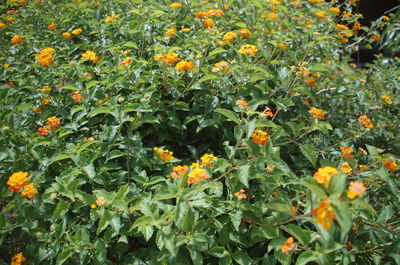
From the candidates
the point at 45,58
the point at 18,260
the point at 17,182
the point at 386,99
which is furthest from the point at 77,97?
the point at 386,99

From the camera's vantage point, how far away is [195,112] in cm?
182

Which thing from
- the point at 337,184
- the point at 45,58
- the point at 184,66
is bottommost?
the point at 45,58

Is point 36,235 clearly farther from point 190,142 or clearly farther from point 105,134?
point 190,142

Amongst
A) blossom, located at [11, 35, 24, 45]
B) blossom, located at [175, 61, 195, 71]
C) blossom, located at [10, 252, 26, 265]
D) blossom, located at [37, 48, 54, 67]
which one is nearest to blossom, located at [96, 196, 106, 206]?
blossom, located at [10, 252, 26, 265]

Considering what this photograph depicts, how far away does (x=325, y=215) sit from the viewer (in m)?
0.90

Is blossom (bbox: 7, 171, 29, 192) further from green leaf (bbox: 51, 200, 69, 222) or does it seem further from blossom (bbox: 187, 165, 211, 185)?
blossom (bbox: 187, 165, 211, 185)

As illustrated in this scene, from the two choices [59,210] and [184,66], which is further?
[184,66]

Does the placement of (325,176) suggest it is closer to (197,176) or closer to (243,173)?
(243,173)

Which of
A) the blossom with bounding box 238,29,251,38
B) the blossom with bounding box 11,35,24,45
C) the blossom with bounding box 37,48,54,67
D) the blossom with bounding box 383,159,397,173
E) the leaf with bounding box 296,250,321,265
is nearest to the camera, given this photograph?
the leaf with bounding box 296,250,321,265

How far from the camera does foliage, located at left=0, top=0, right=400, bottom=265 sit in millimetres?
1178

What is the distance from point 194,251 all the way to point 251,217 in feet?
1.01

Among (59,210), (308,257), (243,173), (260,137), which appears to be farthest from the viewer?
(260,137)

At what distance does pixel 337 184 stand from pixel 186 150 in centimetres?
112

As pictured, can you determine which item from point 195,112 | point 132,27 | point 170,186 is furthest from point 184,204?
point 132,27
